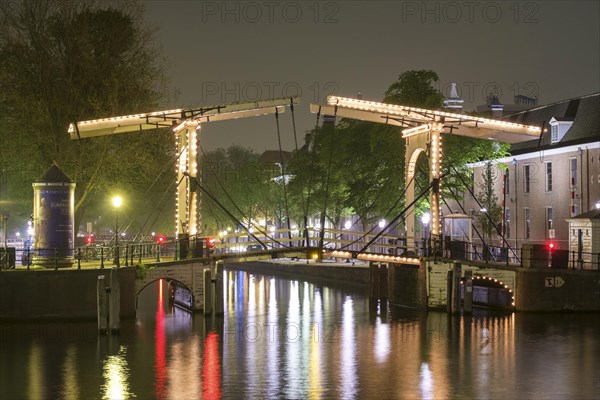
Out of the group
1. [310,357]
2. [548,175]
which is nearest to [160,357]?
[310,357]

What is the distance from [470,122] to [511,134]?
1855mm

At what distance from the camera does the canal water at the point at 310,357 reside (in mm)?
19500

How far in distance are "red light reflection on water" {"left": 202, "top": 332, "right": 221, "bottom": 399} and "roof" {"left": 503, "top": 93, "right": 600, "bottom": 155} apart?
23.6 meters

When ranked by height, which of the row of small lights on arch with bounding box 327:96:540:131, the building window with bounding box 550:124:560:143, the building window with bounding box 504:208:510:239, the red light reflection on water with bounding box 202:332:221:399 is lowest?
the red light reflection on water with bounding box 202:332:221:399

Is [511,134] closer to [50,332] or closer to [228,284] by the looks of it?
[50,332]

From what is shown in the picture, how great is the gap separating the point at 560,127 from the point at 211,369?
29941mm

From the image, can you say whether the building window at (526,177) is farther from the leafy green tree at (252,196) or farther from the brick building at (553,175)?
the leafy green tree at (252,196)

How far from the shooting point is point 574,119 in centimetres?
4675

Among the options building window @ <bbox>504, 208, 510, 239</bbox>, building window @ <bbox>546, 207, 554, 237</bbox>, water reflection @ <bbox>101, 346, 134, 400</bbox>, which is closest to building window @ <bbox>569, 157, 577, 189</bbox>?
building window @ <bbox>546, 207, 554, 237</bbox>

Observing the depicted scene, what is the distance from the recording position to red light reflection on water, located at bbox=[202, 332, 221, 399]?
63.0 ft

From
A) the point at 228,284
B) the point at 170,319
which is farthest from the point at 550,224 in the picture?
the point at 170,319

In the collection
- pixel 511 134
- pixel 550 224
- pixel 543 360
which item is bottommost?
pixel 543 360

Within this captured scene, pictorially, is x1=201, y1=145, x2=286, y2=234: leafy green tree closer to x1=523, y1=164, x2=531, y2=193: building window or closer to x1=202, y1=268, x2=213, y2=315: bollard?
x1=523, y1=164, x2=531, y2=193: building window

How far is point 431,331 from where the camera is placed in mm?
28594
